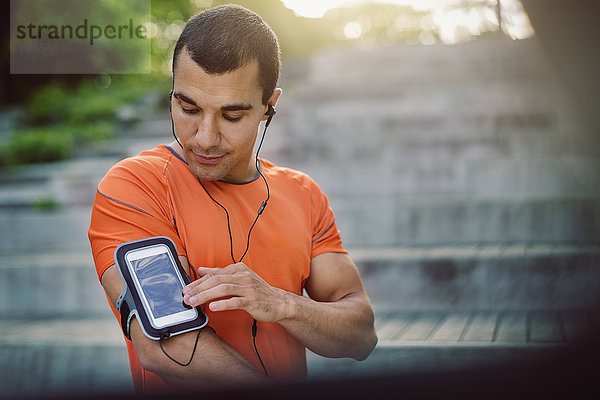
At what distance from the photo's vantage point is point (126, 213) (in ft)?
4.62

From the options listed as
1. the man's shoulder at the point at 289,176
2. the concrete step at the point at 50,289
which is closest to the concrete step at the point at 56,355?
the concrete step at the point at 50,289

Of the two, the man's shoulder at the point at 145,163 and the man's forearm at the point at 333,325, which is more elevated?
the man's shoulder at the point at 145,163

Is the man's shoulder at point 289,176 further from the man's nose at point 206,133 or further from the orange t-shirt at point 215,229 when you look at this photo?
the man's nose at point 206,133

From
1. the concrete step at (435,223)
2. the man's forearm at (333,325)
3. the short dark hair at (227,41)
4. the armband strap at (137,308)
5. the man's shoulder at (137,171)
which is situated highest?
the short dark hair at (227,41)

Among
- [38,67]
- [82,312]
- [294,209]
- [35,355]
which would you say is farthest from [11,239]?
[38,67]

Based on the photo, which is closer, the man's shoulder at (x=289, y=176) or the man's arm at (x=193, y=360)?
the man's arm at (x=193, y=360)

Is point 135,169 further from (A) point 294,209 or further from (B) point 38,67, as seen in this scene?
(B) point 38,67

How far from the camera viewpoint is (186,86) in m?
1.50

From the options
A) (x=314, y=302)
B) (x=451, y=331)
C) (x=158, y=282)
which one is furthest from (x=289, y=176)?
(x=451, y=331)

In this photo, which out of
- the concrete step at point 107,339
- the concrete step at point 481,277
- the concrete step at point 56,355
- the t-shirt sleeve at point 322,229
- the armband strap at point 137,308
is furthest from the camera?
the concrete step at point 481,277

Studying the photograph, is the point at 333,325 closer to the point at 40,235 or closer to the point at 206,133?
the point at 206,133

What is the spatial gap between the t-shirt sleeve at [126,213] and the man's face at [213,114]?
0.13 metres

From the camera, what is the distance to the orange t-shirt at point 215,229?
4.64 feet
